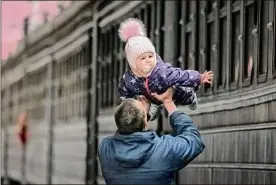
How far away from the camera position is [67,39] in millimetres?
17203

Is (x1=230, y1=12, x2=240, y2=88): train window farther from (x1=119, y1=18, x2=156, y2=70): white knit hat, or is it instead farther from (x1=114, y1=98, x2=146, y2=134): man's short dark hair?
(x1=114, y1=98, x2=146, y2=134): man's short dark hair

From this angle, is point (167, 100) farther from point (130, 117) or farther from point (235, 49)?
point (235, 49)

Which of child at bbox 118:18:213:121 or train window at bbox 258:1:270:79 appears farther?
train window at bbox 258:1:270:79

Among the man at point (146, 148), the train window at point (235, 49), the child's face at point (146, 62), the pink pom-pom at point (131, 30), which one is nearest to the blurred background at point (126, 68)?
the train window at point (235, 49)

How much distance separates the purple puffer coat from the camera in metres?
5.02

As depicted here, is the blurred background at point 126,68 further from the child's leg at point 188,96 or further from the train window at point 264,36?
the child's leg at point 188,96

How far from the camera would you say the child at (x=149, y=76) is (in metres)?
5.00

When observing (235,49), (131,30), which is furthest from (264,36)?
(131,30)

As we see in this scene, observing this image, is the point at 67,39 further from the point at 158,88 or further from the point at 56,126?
the point at 158,88

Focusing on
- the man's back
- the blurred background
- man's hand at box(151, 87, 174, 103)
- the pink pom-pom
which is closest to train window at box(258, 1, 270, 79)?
the blurred background

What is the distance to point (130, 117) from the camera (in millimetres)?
4914

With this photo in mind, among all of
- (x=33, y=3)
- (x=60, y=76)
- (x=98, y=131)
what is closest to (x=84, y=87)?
(x=98, y=131)

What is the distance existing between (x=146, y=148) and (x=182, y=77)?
0.37 meters

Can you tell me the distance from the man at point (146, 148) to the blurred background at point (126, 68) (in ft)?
4.62
